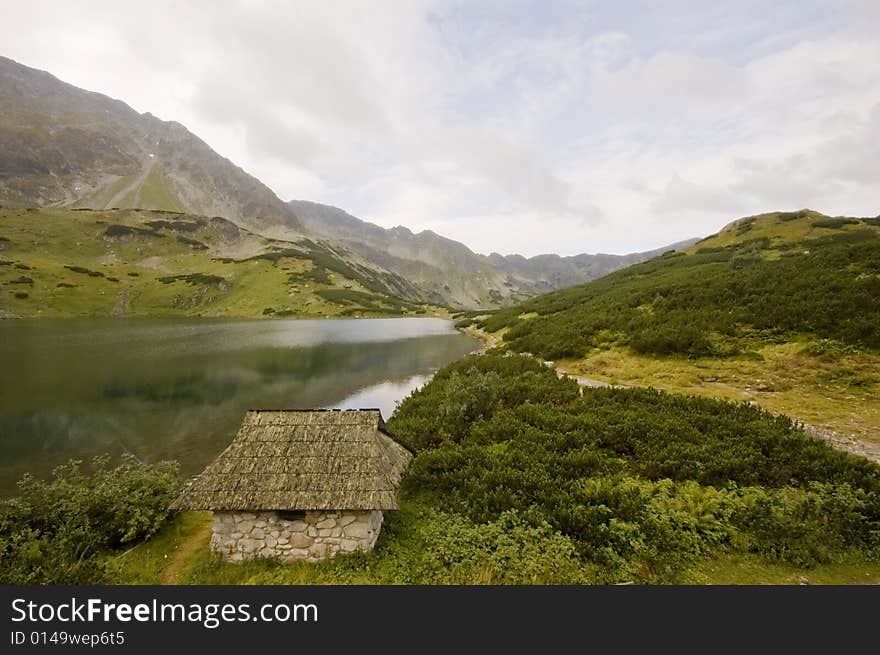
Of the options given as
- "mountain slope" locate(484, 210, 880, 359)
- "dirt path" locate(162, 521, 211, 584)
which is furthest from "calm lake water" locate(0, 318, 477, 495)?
"mountain slope" locate(484, 210, 880, 359)

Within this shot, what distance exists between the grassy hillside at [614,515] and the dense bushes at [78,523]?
642 millimetres

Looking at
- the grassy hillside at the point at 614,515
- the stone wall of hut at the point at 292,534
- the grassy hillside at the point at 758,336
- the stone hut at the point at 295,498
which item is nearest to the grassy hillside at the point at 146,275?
the grassy hillside at the point at 758,336

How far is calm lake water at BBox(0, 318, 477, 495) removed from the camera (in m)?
20.8

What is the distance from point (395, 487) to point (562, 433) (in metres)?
8.22

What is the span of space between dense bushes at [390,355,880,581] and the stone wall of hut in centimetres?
317

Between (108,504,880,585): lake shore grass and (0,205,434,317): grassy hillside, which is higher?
(0,205,434,317): grassy hillside

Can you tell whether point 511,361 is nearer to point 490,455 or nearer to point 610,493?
point 490,455

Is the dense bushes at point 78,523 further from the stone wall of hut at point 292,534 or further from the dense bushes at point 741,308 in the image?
the dense bushes at point 741,308

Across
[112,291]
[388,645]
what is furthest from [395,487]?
[112,291]

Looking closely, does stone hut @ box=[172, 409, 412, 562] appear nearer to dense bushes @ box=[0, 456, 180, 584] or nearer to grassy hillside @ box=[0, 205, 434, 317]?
dense bushes @ box=[0, 456, 180, 584]

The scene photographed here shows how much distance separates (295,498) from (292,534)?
41.2 inches

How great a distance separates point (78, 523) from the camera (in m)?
10.9

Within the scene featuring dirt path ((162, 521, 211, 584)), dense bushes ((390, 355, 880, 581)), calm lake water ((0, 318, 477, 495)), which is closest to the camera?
dense bushes ((390, 355, 880, 581))

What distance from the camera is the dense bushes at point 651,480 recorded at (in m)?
9.55
